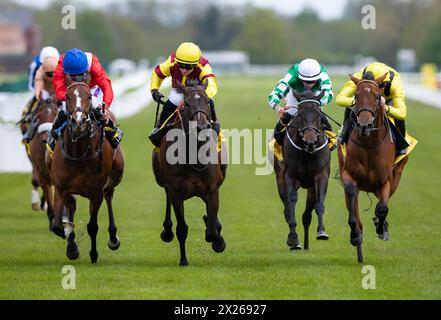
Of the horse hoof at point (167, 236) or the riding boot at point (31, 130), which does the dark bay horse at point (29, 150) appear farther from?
the horse hoof at point (167, 236)

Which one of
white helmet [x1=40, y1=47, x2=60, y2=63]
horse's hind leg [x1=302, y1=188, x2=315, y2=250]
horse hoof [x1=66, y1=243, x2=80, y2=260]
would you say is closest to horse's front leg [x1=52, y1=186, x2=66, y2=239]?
horse hoof [x1=66, y1=243, x2=80, y2=260]

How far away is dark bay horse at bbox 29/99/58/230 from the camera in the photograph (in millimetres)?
13841

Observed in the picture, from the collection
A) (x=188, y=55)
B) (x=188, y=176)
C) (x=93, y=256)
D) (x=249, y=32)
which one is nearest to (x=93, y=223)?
(x=93, y=256)

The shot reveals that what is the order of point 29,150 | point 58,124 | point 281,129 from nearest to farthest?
point 58,124 < point 281,129 < point 29,150

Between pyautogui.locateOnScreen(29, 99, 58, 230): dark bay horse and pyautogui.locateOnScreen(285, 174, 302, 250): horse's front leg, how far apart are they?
3398 millimetres

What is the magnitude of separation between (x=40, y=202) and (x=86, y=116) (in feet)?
21.6

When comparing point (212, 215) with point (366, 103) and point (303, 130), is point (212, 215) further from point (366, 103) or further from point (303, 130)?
point (366, 103)

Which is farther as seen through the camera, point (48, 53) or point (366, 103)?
point (48, 53)

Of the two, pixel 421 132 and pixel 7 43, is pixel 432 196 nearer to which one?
pixel 421 132

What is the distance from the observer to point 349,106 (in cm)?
1153

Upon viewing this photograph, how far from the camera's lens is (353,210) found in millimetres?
11250

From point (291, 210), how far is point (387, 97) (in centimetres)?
169

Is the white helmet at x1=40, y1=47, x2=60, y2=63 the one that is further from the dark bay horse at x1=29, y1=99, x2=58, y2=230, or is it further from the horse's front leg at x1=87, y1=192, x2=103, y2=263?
the horse's front leg at x1=87, y1=192, x2=103, y2=263

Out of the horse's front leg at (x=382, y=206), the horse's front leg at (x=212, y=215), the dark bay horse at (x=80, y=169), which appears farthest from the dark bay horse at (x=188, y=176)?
the horse's front leg at (x=382, y=206)
